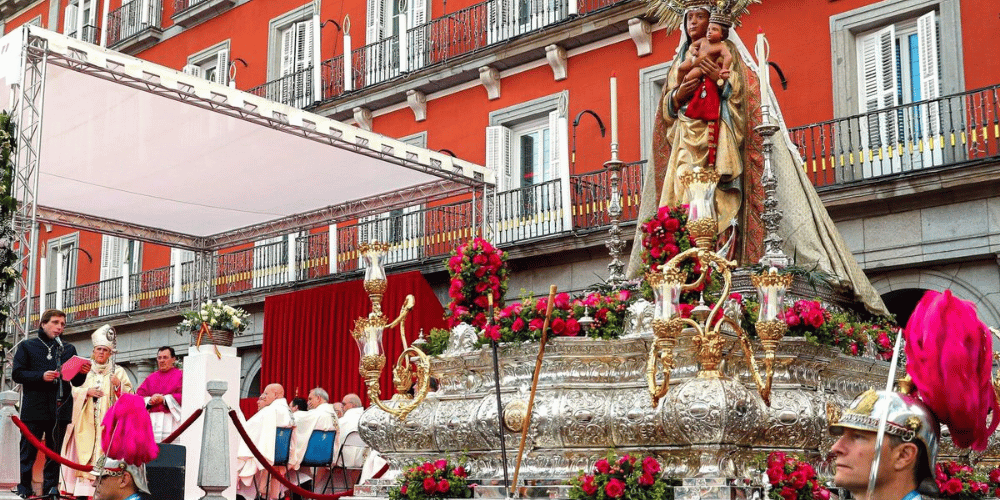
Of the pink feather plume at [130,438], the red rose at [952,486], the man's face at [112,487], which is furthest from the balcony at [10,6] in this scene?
the red rose at [952,486]

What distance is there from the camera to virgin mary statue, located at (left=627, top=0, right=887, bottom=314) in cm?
800

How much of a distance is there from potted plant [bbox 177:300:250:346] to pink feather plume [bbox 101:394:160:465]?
17.8ft

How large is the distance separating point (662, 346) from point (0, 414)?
16.0 feet

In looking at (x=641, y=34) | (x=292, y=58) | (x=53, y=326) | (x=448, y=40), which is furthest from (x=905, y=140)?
(x=292, y=58)

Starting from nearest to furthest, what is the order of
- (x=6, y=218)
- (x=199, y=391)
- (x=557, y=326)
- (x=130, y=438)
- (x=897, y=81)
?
(x=130, y=438), (x=557, y=326), (x=6, y=218), (x=199, y=391), (x=897, y=81)

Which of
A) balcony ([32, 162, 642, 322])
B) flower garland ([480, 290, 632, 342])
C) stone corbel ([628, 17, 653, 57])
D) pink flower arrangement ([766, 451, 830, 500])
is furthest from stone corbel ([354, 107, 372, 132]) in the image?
pink flower arrangement ([766, 451, 830, 500])

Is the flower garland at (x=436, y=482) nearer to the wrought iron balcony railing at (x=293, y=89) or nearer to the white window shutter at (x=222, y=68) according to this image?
the wrought iron balcony railing at (x=293, y=89)

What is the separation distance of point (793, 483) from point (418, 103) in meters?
13.1

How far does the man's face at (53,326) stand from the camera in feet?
31.4

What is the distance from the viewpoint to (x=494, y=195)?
15125mm

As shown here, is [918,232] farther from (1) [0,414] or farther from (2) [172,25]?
(2) [172,25]

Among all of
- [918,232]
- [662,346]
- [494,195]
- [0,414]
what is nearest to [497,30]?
[494,195]

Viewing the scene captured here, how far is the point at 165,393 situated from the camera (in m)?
11.4

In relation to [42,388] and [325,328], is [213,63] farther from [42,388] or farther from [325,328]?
[42,388]
